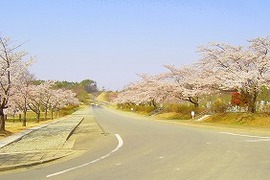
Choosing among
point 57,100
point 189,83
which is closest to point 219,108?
point 189,83

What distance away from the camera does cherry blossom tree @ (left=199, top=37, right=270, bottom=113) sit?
30.2 m

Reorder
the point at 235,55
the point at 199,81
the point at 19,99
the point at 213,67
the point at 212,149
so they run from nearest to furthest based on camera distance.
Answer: the point at 212,149 < the point at 235,55 < the point at 213,67 < the point at 199,81 < the point at 19,99

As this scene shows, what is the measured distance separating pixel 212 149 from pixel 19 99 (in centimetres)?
3931

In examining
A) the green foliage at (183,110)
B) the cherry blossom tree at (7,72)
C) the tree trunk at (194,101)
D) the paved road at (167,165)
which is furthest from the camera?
the tree trunk at (194,101)

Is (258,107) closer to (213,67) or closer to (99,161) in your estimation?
(213,67)

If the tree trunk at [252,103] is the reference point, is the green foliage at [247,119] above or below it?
below

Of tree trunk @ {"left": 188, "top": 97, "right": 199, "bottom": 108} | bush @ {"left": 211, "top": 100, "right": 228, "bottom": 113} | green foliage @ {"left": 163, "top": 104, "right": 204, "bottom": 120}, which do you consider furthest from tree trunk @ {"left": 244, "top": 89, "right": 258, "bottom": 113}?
tree trunk @ {"left": 188, "top": 97, "right": 199, "bottom": 108}

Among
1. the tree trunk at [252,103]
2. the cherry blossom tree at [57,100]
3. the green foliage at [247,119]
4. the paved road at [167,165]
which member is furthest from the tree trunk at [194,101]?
the paved road at [167,165]

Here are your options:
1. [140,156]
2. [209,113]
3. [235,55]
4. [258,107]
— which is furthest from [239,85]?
[140,156]

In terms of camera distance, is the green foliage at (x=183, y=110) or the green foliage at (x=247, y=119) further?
the green foliage at (x=183, y=110)

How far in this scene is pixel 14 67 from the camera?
94.9 feet

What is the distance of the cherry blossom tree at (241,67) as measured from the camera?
30.2 metres

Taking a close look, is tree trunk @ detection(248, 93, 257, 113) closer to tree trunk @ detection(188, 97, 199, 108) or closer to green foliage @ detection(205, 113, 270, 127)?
green foliage @ detection(205, 113, 270, 127)

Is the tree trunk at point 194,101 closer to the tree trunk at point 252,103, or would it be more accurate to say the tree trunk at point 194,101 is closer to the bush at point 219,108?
the bush at point 219,108
